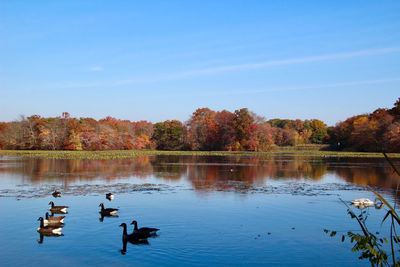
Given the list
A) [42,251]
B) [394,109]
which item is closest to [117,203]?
[42,251]

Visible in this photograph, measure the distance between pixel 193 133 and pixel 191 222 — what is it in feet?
220

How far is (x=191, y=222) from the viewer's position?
569 inches

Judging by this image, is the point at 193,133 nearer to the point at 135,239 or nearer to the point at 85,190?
the point at 85,190

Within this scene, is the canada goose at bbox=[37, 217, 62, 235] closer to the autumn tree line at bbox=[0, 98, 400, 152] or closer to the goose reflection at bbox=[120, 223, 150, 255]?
the goose reflection at bbox=[120, 223, 150, 255]

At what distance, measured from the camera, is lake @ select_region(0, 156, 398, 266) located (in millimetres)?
10617

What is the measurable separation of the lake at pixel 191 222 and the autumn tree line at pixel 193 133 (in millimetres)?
48028

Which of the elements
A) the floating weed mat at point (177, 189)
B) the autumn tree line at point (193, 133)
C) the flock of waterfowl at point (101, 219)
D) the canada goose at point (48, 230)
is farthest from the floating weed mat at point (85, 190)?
the autumn tree line at point (193, 133)

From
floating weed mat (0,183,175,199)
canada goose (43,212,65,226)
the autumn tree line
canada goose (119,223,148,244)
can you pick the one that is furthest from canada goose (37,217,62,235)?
the autumn tree line

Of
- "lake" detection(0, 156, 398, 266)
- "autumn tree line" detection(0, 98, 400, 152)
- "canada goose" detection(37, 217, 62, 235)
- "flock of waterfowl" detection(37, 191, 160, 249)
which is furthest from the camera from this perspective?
"autumn tree line" detection(0, 98, 400, 152)

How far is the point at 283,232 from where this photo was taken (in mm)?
13219

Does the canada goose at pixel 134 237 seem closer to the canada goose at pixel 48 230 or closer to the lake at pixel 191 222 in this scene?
the lake at pixel 191 222

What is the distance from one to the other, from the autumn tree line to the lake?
158ft

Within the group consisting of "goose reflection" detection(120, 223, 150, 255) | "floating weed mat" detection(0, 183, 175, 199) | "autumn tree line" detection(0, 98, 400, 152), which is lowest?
"goose reflection" detection(120, 223, 150, 255)

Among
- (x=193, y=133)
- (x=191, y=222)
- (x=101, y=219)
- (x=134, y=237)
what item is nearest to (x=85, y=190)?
(x=101, y=219)
